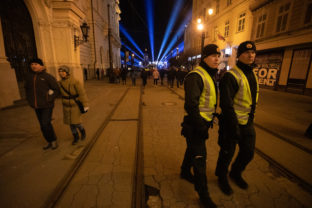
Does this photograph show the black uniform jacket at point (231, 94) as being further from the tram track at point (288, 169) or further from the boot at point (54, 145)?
the boot at point (54, 145)

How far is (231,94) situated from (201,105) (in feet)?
1.63

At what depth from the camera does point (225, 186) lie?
2.45 metres

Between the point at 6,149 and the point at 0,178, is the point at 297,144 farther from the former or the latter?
the point at 6,149

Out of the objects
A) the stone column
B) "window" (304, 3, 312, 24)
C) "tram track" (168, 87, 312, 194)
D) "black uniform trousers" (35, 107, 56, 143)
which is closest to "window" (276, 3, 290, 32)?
"window" (304, 3, 312, 24)

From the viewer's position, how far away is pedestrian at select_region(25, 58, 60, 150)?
3311 mm

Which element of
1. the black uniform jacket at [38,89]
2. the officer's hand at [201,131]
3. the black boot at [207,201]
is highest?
the black uniform jacket at [38,89]

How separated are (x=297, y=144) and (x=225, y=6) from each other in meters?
21.8

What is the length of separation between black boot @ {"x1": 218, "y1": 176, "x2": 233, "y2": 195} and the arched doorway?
1049 centimetres

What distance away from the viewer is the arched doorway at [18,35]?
841 cm

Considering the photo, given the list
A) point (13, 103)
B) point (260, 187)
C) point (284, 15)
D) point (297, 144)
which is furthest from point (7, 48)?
point (284, 15)

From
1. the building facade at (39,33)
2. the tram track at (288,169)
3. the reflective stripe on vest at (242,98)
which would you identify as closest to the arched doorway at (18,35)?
the building facade at (39,33)

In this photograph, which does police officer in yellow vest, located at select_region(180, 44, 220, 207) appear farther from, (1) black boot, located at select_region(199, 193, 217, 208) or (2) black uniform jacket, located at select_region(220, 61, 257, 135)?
(2) black uniform jacket, located at select_region(220, 61, 257, 135)

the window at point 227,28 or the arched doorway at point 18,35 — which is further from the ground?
the window at point 227,28

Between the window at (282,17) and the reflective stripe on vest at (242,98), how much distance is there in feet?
49.9
